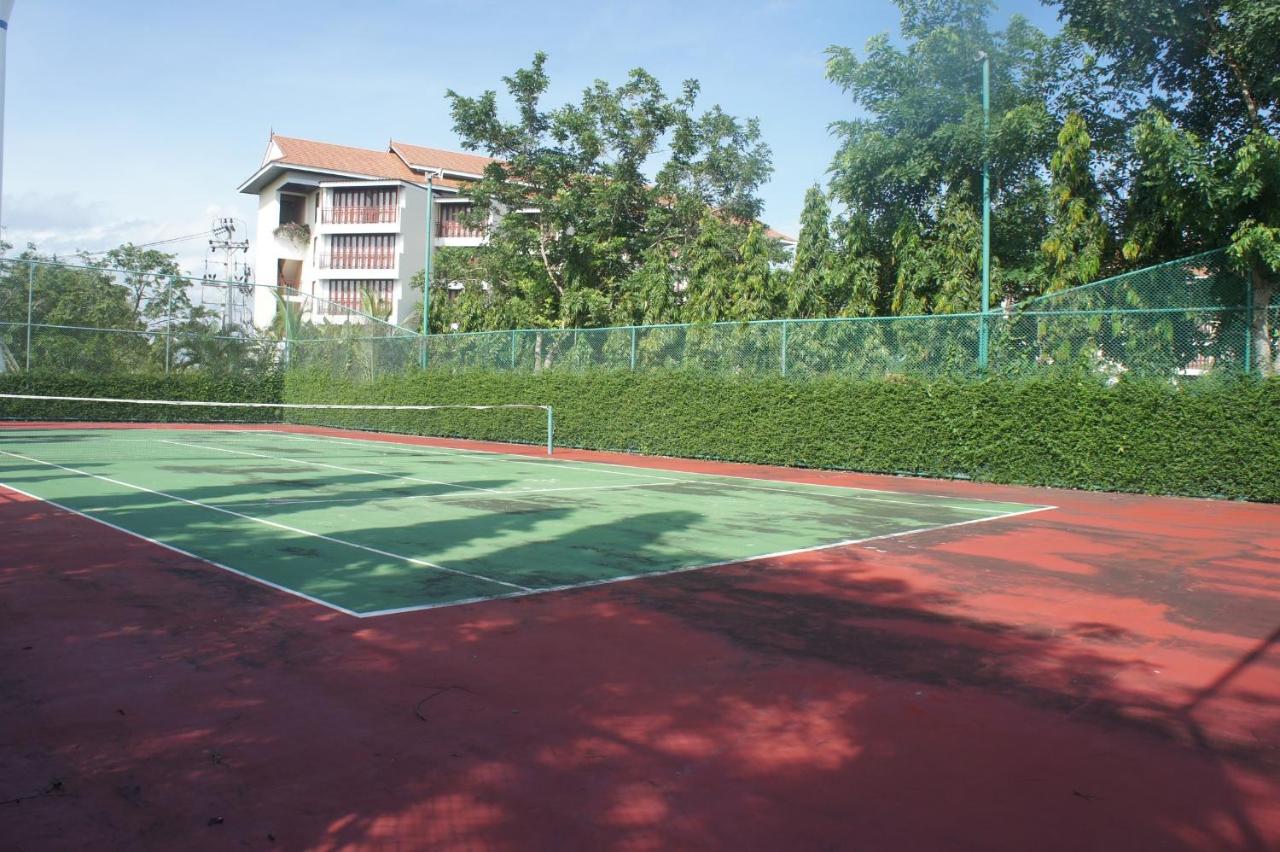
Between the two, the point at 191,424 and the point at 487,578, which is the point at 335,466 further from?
the point at 191,424

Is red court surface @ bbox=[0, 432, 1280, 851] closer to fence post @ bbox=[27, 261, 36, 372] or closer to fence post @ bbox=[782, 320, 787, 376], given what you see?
fence post @ bbox=[782, 320, 787, 376]

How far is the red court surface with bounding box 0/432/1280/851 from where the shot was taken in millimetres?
3621

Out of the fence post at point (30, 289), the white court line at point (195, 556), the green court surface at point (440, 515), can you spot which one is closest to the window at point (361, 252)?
the fence post at point (30, 289)

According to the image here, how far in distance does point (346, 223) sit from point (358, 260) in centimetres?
223

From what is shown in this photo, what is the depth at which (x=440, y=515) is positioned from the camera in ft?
38.0

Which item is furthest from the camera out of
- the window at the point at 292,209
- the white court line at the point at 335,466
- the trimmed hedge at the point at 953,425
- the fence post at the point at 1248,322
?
the window at the point at 292,209

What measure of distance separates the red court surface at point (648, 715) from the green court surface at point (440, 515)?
26.2 inches

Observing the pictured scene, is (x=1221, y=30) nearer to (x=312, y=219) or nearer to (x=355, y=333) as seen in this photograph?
(x=355, y=333)

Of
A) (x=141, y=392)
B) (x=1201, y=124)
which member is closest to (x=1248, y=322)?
(x=1201, y=124)

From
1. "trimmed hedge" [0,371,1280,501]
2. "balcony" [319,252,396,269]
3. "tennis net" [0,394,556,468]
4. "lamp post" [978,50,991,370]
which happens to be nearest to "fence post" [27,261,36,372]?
"tennis net" [0,394,556,468]

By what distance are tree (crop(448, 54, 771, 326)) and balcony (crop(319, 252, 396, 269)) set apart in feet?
73.9

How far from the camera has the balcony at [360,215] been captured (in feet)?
183

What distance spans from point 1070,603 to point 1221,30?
1314 centimetres

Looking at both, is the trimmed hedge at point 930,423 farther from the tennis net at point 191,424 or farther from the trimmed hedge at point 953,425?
the tennis net at point 191,424
